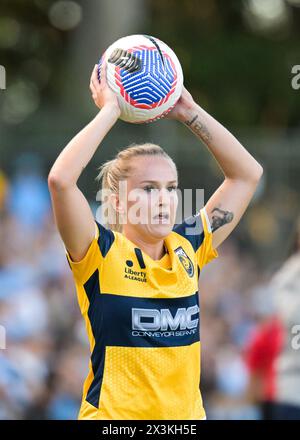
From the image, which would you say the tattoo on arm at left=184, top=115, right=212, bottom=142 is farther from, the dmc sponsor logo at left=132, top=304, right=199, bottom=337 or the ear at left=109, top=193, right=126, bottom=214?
the dmc sponsor logo at left=132, top=304, right=199, bottom=337

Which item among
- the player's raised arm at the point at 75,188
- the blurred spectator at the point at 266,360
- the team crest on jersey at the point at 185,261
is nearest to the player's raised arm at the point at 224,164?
the team crest on jersey at the point at 185,261

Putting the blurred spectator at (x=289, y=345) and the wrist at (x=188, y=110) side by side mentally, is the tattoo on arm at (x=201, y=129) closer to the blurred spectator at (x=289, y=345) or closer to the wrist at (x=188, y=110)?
the wrist at (x=188, y=110)

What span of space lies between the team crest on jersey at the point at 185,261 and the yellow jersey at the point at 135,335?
88 mm

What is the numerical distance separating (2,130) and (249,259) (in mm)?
3179

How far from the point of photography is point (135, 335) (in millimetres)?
4633

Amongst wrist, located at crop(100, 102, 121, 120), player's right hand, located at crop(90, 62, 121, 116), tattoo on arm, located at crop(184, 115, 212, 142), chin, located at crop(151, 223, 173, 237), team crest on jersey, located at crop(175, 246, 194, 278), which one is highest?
player's right hand, located at crop(90, 62, 121, 116)

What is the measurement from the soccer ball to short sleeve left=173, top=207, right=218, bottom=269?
62 centimetres

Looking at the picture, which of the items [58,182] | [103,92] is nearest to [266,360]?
[103,92]

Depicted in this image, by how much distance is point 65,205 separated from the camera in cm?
452

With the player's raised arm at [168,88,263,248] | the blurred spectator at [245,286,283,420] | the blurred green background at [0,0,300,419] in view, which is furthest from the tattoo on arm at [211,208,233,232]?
the blurred green background at [0,0,300,419]

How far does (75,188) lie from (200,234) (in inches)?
35.7

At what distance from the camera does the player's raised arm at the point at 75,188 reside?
14.8 feet

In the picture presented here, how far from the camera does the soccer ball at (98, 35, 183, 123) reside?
4.76 m
